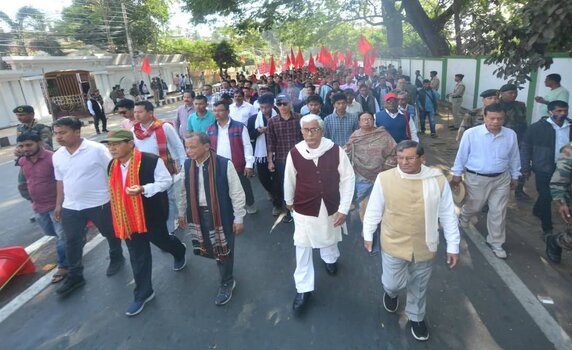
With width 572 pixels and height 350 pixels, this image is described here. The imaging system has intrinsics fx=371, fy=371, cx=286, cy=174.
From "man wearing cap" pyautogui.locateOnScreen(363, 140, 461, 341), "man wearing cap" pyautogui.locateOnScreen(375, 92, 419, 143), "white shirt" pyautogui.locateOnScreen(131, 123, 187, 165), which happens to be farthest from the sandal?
"man wearing cap" pyautogui.locateOnScreen(375, 92, 419, 143)

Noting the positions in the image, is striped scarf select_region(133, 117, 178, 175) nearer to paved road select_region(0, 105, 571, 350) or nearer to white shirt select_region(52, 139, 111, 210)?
white shirt select_region(52, 139, 111, 210)

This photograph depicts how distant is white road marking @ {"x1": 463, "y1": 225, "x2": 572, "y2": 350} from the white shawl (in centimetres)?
120

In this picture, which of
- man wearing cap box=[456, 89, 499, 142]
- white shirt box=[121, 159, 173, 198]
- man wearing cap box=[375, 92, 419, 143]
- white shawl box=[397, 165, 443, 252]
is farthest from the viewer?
man wearing cap box=[375, 92, 419, 143]

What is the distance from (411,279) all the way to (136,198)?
2487 mm

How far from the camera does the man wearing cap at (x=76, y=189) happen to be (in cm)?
375

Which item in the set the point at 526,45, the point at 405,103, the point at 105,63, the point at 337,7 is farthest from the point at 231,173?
the point at 105,63

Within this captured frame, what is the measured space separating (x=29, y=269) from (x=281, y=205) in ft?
11.0

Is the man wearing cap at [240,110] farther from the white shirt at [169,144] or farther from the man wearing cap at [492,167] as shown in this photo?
the man wearing cap at [492,167]

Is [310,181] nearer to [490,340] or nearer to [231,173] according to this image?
[231,173]

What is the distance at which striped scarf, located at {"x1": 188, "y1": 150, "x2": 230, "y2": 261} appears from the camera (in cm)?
337

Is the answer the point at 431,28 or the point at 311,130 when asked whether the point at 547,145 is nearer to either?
the point at 311,130

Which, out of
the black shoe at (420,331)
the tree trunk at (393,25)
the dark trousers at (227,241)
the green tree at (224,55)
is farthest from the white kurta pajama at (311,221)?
the green tree at (224,55)

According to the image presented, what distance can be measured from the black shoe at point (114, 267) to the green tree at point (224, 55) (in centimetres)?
2688

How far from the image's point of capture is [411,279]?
298cm
